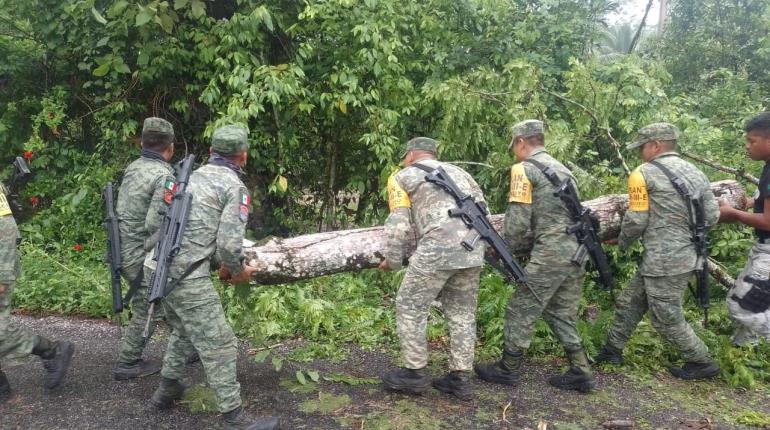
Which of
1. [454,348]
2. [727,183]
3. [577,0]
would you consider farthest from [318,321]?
[577,0]

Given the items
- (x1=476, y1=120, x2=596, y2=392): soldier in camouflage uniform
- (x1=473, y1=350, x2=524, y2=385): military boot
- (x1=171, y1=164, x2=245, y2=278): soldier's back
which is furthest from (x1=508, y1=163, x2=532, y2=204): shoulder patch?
(x1=171, y1=164, x2=245, y2=278): soldier's back

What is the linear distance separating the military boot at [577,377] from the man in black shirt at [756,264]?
1.44m

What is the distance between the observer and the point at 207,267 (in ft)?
12.0

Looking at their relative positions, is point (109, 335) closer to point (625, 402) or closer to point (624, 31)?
point (625, 402)

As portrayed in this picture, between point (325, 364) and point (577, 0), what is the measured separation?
7.02m

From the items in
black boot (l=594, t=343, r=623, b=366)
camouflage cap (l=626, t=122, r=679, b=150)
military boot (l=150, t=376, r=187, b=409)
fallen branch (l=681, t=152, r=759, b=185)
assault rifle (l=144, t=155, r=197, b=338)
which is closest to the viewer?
assault rifle (l=144, t=155, r=197, b=338)

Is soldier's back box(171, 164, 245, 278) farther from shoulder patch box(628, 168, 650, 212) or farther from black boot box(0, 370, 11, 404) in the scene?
shoulder patch box(628, 168, 650, 212)

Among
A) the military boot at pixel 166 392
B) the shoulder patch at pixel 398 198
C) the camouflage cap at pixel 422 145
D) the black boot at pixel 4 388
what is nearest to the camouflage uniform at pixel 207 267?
the military boot at pixel 166 392

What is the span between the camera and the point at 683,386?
4.45m

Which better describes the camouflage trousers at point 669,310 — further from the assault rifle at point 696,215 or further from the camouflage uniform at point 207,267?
the camouflage uniform at point 207,267

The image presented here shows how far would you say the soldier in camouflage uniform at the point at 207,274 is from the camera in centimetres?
353

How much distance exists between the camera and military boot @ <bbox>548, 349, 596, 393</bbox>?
4.31 m

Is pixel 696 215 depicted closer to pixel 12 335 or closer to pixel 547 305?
pixel 547 305

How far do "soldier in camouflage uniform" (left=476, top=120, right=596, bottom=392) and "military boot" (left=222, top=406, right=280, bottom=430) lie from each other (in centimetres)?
184
